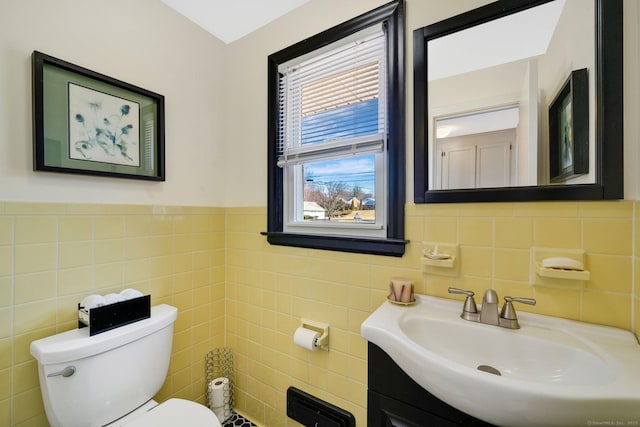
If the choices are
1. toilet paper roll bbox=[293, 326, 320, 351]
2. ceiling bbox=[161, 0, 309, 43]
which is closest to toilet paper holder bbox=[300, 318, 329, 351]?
toilet paper roll bbox=[293, 326, 320, 351]

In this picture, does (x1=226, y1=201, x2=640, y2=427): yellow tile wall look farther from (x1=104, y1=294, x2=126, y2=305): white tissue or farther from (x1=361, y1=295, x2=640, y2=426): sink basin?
(x1=104, y1=294, x2=126, y2=305): white tissue

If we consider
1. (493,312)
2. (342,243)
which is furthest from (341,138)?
(493,312)

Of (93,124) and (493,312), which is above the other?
(93,124)

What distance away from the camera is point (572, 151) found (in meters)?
0.84

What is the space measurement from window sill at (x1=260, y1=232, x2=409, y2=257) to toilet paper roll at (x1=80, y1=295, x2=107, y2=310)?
0.73 m

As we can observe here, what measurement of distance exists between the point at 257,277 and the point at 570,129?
4.95 feet

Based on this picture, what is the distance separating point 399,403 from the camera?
81 centimetres

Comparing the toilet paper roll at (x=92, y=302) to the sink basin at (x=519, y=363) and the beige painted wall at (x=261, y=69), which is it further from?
the sink basin at (x=519, y=363)

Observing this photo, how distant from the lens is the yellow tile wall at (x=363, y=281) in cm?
79

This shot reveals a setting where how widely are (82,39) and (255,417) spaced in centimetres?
208

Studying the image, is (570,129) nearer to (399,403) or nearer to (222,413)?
(399,403)

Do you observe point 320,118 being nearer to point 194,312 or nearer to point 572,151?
point 572,151

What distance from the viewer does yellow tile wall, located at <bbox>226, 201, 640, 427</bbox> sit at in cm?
79

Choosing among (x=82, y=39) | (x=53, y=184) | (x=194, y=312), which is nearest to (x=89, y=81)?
(x=82, y=39)
